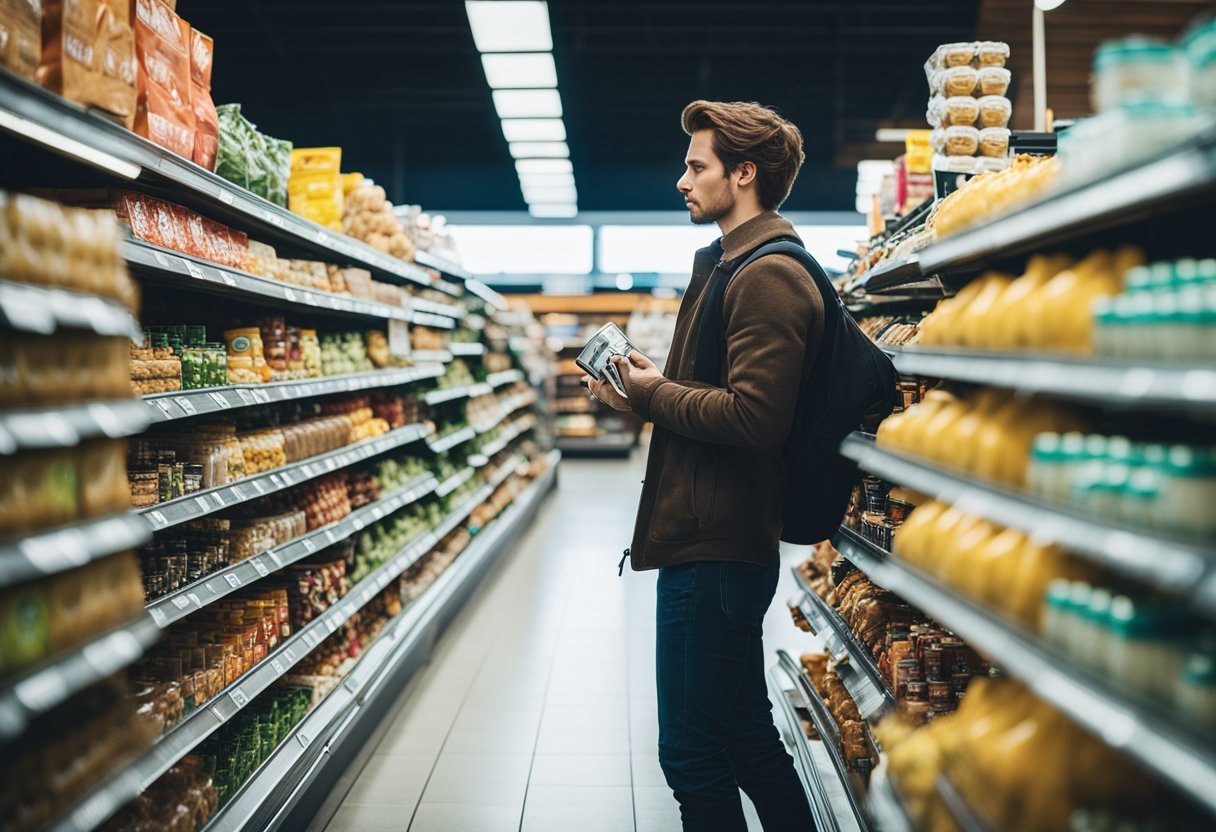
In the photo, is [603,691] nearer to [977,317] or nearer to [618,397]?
[618,397]

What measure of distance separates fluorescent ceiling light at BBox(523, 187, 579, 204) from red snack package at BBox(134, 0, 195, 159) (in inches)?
424

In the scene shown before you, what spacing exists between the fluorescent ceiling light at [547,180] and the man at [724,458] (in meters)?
10.3

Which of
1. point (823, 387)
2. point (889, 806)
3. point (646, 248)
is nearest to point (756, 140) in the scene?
point (823, 387)

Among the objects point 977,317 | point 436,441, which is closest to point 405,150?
point 436,441

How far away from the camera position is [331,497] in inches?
153

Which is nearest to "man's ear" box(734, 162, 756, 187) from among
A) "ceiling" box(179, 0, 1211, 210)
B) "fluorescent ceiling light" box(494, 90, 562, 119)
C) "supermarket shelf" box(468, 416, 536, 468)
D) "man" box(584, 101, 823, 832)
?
"man" box(584, 101, 823, 832)

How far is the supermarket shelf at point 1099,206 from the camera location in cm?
108

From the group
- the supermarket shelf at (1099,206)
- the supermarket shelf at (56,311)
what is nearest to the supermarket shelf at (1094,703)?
the supermarket shelf at (1099,206)

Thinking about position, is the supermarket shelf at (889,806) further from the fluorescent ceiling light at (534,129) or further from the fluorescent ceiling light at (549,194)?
the fluorescent ceiling light at (549,194)

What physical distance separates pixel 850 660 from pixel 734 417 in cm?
127

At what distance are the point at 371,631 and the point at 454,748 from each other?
83 cm

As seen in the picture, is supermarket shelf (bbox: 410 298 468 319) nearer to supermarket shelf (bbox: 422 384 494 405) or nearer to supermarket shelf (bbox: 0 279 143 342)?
supermarket shelf (bbox: 422 384 494 405)

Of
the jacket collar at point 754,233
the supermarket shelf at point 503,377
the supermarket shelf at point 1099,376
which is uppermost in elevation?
the jacket collar at point 754,233

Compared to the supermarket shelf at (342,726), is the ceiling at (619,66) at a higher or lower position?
higher
